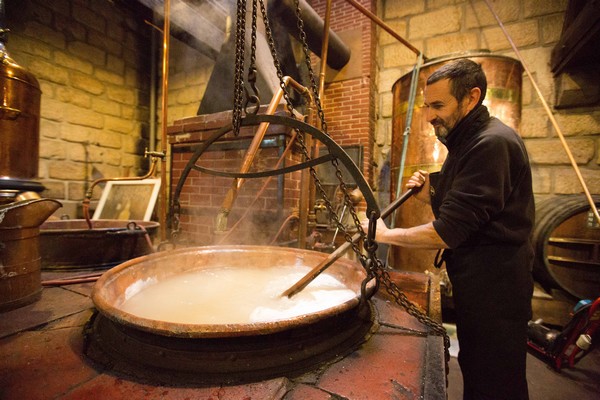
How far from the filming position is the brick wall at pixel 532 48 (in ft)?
13.0

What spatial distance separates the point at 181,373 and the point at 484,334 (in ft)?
5.05

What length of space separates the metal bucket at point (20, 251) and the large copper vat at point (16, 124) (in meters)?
1.03

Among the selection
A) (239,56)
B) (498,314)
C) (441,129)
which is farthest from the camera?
(441,129)

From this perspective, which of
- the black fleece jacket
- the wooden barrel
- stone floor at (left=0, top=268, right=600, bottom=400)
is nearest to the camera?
stone floor at (left=0, top=268, right=600, bottom=400)

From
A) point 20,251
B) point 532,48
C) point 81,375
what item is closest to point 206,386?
point 81,375

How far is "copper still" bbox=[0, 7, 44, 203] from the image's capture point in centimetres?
223

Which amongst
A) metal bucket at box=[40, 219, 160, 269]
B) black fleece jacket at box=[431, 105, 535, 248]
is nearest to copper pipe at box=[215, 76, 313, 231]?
metal bucket at box=[40, 219, 160, 269]

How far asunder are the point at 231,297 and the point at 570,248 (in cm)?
373

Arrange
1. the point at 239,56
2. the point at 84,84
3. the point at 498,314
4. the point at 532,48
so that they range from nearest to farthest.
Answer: the point at 239,56 → the point at 498,314 → the point at 532,48 → the point at 84,84

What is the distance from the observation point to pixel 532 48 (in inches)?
168

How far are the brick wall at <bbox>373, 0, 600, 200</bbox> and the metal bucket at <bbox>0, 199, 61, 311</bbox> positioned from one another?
5.39 metres

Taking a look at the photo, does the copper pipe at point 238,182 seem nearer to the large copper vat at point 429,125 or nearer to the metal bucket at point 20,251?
the metal bucket at point 20,251

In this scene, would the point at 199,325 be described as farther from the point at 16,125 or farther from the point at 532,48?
the point at 532,48

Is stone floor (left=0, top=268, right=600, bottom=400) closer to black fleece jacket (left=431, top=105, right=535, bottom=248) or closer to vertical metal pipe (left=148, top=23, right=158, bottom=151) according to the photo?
black fleece jacket (left=431, top=105, right=535, bottom=248)
